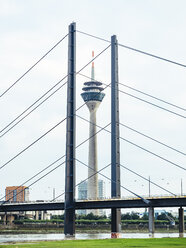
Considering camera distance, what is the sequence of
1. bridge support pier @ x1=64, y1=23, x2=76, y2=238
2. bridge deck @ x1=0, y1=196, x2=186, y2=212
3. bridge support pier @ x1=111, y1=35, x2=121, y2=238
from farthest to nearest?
1. bridge support pier @ x1=111, y1=35, x2=121, y2=238
2. bridge deck @ x1=0, y1=196, x2=186, y2=212
3. bridge support pier @ x1=64, y1=23, x2=76, y2=238

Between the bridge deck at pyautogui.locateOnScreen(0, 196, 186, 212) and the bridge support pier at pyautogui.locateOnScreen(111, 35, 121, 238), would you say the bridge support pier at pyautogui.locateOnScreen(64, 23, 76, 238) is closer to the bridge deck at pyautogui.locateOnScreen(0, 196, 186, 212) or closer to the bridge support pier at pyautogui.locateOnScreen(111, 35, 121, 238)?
the bridge deck at pyautogui.locateOnScreen(0, 196, 186, 212)

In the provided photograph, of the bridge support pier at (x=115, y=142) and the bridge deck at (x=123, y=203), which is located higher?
the bridge support pier at (x=115, y=142)

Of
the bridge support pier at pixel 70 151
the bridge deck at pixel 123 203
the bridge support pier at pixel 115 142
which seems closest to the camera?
the bridge support pier at pixel 70 151

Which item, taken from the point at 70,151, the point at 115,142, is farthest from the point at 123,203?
the point at 70,151

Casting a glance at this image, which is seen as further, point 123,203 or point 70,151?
point 123,203

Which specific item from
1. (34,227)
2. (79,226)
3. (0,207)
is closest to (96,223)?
(79,226)

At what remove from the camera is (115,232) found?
82.4 metres

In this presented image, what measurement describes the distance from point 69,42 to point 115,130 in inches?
624

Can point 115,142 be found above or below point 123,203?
above

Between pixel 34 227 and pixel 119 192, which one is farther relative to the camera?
pixel 34 227

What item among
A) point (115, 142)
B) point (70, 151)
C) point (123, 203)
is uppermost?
point (115, 142)

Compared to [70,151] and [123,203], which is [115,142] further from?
[70,151]

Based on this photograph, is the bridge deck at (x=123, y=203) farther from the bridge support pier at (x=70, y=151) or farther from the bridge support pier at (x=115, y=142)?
the bridge support pier at (x=70, y=151)

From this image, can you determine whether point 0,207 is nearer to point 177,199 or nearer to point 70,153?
point 70,153
